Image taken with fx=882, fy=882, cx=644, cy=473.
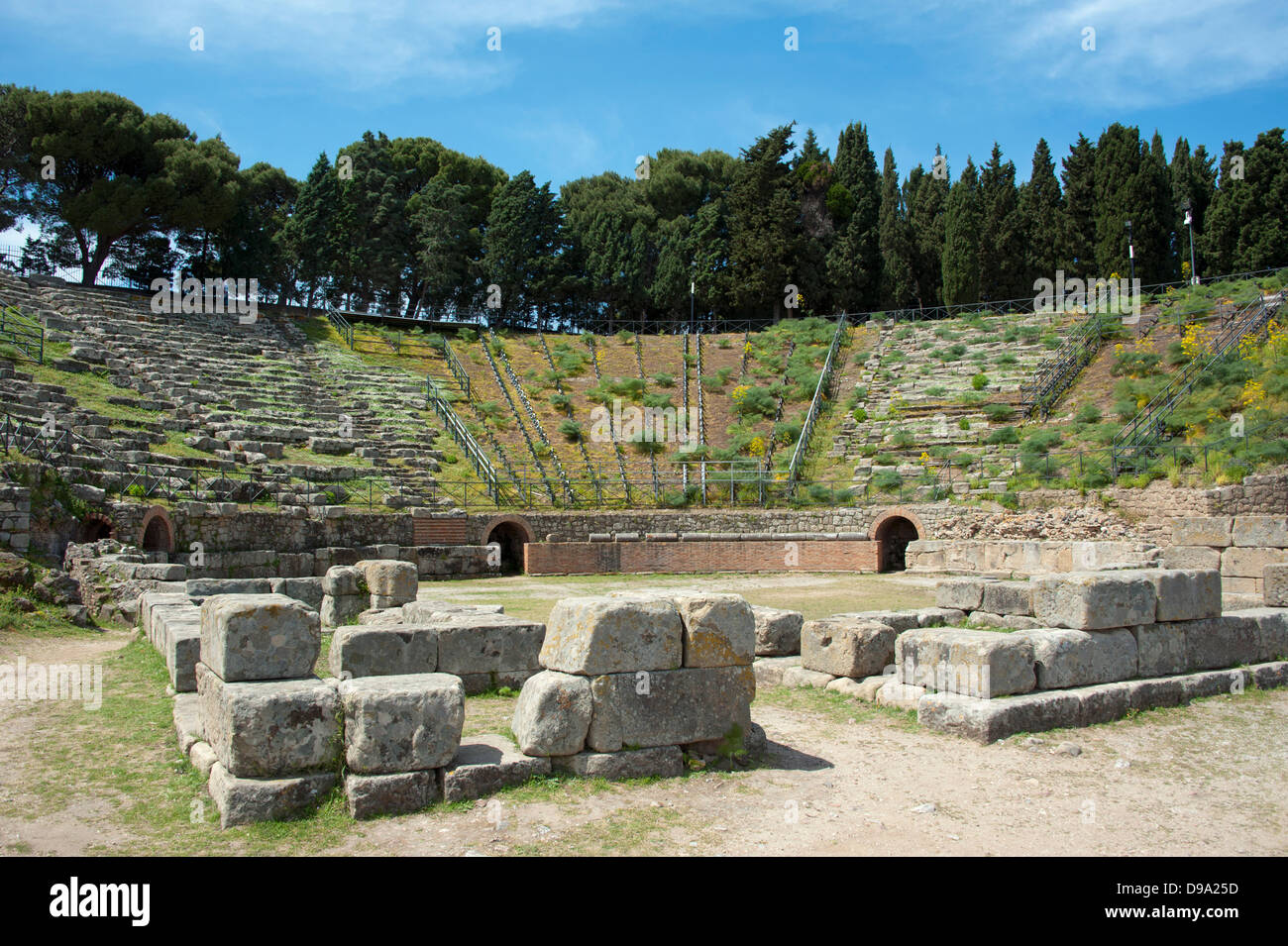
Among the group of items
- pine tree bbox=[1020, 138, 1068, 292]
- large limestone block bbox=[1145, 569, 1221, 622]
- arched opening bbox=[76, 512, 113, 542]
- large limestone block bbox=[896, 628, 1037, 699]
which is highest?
pine tree bbox=[1020, 138, 1068, 292]

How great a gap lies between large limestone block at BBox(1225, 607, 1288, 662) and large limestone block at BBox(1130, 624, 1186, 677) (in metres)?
1.44

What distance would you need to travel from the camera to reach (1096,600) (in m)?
9.37

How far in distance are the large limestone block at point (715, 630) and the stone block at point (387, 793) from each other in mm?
2235

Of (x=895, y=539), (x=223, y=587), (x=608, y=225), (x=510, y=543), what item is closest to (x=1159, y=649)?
(x=223, y=587)

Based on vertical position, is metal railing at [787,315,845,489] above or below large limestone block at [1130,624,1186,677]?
above

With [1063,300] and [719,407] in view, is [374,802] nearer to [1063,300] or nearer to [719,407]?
[719,407]

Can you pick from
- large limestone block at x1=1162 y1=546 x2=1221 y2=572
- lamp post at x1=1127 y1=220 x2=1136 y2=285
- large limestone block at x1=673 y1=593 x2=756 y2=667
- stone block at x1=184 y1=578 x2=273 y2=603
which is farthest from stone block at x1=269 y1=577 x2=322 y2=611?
lamp post at x1=1127 y1=220 x2=1136 y2=285

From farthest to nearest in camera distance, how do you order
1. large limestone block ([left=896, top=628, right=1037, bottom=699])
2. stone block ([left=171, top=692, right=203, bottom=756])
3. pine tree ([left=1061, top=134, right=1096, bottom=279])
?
pine tree ([left=1061, top=134, right=1096, bottom=279])
large limestone block ([left=896, top=628, right=1037, bottom=699])
stone block ([left=171, top=692, right=203, bottom=756])

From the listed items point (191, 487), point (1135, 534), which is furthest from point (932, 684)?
point (191, 487)

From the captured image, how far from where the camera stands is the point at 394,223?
160 feet

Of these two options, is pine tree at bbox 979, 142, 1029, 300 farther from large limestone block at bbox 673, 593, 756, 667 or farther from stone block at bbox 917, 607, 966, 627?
large limestone block at bbox 673, 593, 756, 667

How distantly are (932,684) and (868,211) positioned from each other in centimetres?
4466

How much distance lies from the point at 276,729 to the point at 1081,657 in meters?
7.74

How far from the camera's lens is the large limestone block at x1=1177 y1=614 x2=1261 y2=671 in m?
10.2
